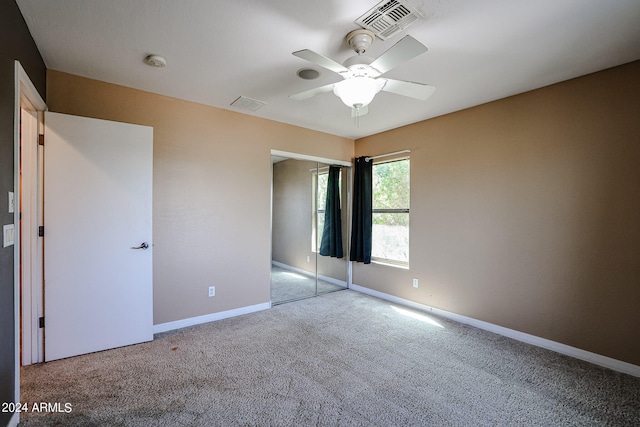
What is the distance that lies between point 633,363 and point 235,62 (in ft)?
13.1

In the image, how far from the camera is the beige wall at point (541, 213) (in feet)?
7.98

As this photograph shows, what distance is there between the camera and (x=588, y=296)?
258 cm

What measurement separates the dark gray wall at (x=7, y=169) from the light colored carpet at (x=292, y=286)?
2728mm

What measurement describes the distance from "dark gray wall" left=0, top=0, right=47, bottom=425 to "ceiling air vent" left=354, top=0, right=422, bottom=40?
1.97 m

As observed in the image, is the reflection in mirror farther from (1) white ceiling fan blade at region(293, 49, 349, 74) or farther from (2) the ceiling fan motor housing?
(1) white ceiling fan blade at region(293, 49, 349, 74)

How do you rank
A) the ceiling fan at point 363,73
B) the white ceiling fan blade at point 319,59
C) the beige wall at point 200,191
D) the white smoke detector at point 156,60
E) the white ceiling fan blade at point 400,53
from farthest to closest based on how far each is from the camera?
the beige wall at point 200,191 < the white smoke detector at point 156,60 < the ceiling fan at point 363,73 < the white ceiling fan blade at point 319,59 < the white ceiling fan blade at point 400,53

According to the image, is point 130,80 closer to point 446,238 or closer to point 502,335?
point 446,238

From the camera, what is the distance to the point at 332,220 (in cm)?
478

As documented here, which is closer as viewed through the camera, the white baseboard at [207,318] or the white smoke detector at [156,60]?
the white smoke detector at [156,60]

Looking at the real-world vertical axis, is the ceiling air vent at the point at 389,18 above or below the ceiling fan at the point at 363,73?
above

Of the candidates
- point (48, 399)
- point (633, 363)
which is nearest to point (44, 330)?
point (48, 399)

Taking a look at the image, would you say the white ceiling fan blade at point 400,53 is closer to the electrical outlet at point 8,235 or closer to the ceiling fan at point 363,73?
the ceiling fan at point 363,73

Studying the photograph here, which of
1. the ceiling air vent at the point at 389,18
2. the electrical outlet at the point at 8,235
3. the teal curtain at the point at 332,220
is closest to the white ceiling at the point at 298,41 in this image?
the ceiling air vent at the point at 389,18


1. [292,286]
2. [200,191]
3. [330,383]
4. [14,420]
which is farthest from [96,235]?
[292,286]
